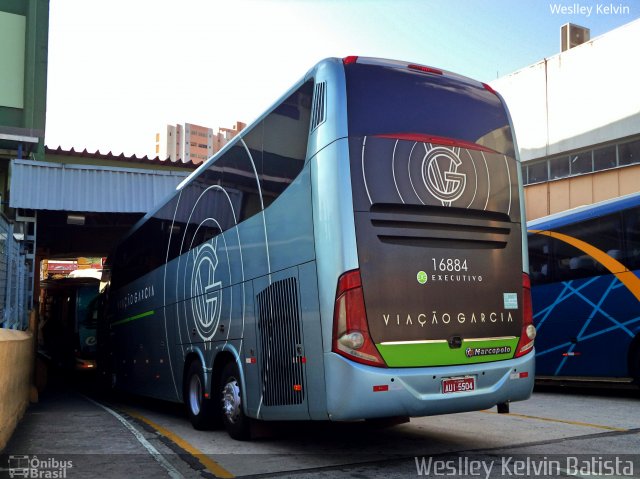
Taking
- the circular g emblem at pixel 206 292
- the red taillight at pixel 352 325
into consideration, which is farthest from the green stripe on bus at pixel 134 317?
the red taillight at pixel 352 325

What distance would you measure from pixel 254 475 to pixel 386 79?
3.77 m

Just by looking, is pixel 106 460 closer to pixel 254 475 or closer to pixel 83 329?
pixel 254 475

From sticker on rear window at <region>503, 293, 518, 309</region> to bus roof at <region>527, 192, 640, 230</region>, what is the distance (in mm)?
5306

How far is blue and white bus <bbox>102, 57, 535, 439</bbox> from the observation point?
5.74 meters

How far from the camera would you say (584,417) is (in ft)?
28.5

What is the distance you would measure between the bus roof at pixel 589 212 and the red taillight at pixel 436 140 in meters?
5.39

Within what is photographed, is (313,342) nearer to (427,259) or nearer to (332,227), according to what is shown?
(332,227)

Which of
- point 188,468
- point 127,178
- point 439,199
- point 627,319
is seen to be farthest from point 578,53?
point 188,468

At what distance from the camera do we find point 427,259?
239 inches

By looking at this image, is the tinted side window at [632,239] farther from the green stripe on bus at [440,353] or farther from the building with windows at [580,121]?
the building with windows at [580,121]

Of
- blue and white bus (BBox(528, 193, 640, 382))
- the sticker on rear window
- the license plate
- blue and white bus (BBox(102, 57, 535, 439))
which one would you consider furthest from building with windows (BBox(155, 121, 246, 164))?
the license plate

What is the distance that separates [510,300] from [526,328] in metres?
0.35

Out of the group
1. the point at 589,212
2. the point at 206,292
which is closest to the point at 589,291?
the point at 589,212

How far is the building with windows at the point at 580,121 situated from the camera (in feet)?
63.7
